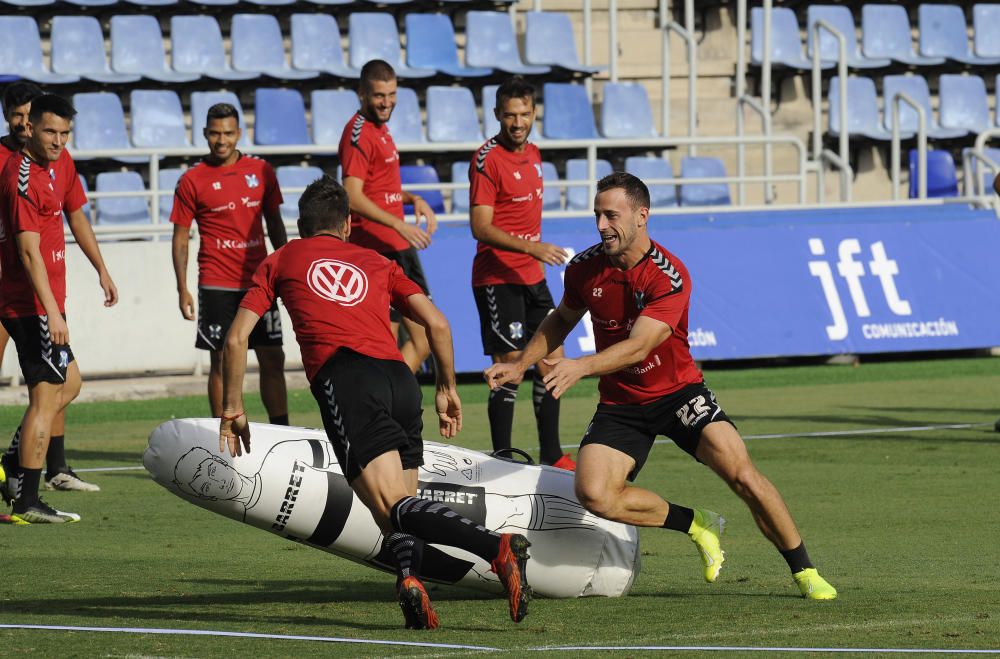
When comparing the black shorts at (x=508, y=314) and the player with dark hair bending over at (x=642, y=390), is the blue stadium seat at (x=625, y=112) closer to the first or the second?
the black shorts at (x=508, y=314)

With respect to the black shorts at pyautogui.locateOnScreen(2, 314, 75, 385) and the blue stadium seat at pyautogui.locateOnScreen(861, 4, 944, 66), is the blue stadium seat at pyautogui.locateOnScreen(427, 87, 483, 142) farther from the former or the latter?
the black shorts at pyautogui.locateOnScreen(2, 314, 75, 385)

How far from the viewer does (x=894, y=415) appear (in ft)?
46.9

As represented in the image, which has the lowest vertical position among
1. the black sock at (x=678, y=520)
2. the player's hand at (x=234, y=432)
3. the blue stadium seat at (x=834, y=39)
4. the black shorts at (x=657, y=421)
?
the black sock at (x=678, y=520)

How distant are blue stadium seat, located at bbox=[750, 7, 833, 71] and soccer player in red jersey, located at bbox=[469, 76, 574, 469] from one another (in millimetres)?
14600

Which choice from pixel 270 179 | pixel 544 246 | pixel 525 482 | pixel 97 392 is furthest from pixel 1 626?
pixel 97 392

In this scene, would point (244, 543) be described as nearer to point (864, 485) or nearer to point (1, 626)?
point (1, 626)

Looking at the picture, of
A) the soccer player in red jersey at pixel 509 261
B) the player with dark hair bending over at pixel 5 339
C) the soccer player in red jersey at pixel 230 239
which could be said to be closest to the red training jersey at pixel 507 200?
the soccer player in red jersey at pixel 509 261

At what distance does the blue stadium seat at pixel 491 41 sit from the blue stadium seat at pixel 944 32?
676 cm

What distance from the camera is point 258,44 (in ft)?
73.3

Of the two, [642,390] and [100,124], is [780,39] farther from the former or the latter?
[642,390]

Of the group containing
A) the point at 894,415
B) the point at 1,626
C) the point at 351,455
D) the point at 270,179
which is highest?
the point at 270,179

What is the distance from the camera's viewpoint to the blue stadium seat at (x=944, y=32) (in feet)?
85.5

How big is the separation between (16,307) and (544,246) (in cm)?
308

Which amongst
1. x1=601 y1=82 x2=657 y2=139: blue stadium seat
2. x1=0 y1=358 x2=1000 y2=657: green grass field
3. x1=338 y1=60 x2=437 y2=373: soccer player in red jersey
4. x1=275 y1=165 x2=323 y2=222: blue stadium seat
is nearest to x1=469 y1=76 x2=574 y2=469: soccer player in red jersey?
x1=338 y1=60 x2=437 y2=373: soccer player in red jersey
